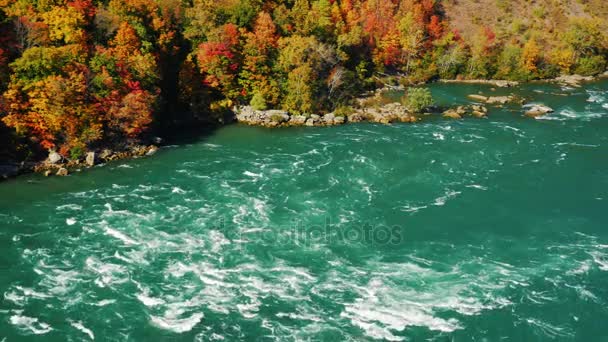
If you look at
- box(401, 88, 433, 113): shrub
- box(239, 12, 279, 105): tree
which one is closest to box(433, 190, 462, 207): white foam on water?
box(401, 88, 433, 113): shrub

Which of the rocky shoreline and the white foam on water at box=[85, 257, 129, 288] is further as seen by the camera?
the rocky shoreline

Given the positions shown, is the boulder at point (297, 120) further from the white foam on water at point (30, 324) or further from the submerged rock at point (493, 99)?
the white foam on water at point (30, 324)

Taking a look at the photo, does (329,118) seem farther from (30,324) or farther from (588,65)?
(588,65)

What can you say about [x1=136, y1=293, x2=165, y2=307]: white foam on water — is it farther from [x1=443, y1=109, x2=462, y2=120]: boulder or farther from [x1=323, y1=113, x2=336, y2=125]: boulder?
[x1=443, y1=109, x2=462, y2=120]: boulder

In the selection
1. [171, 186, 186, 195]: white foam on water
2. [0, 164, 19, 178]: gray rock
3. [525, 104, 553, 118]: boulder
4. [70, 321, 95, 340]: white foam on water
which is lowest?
[70, 321, 95, 340]: white foam on water

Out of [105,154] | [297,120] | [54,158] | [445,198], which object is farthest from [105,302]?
[297,120]

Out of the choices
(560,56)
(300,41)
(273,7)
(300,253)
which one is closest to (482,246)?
(300,253)
